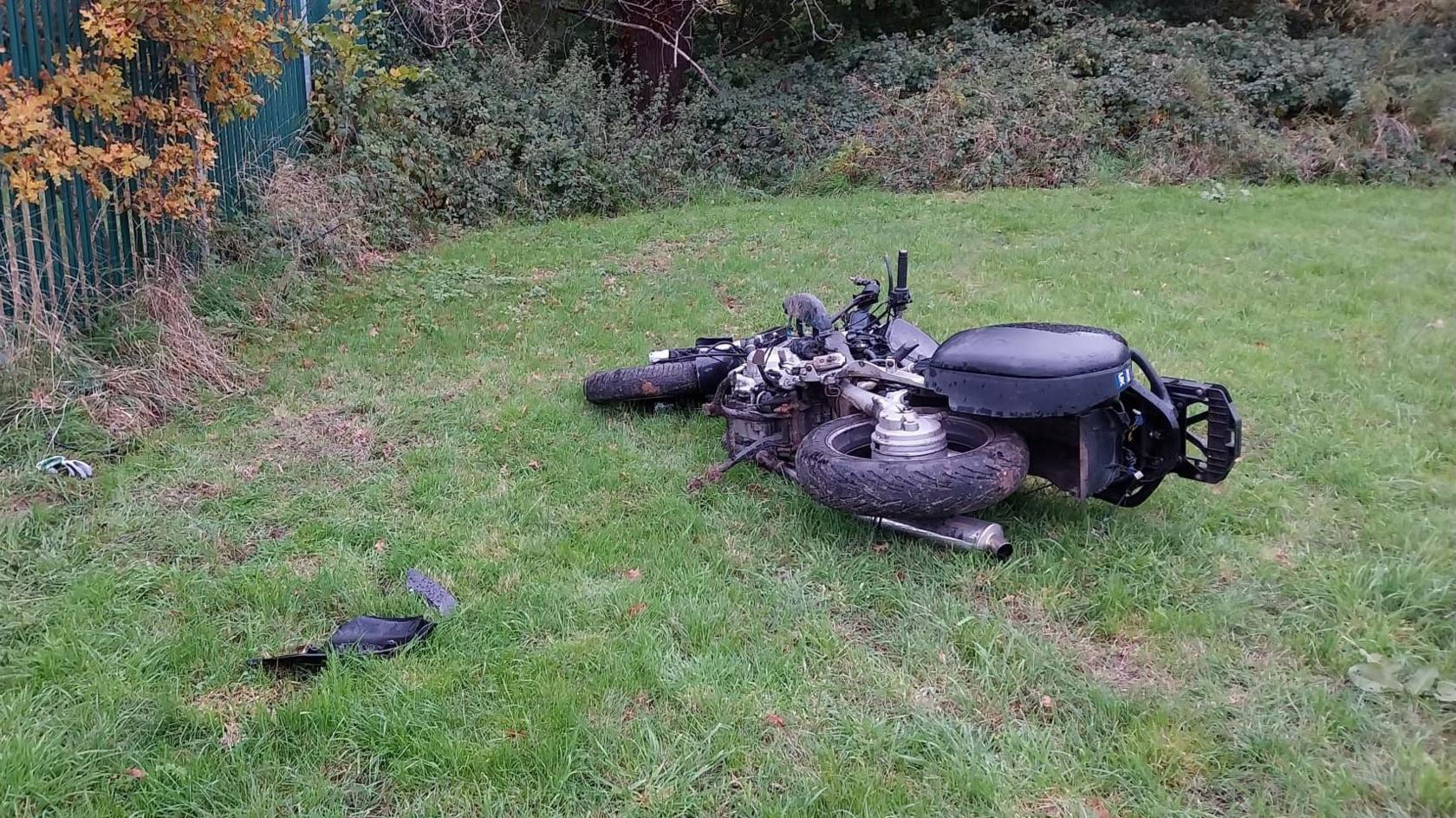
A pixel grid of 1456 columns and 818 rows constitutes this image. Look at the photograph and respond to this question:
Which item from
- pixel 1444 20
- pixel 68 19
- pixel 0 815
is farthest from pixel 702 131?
pixel 0 815

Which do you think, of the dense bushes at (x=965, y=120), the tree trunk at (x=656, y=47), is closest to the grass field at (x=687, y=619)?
the dense bushes at (x=965, y=120)

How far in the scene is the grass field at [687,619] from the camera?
2361mm

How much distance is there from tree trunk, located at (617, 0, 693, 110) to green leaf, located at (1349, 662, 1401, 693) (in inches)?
457

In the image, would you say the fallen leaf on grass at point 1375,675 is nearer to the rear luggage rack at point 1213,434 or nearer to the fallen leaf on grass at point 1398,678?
the fallen leaf on grass at point 1398,678

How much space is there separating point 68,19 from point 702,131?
29.0ft

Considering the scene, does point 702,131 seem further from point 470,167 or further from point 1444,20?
point 1444,20

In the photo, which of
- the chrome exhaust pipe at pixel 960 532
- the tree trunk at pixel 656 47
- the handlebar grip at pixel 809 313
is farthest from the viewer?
the tree trunk at pixel 656 47

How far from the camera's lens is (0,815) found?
2217 mm

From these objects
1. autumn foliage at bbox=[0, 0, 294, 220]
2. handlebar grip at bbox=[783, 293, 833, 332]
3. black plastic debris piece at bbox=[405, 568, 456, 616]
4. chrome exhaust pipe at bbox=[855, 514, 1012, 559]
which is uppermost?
autumn foliage at bbox=[0, 0, 294, 220]

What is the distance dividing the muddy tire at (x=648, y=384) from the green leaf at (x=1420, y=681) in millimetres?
3003

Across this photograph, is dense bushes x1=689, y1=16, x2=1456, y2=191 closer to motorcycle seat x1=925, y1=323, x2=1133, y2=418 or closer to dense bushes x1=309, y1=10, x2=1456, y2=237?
dense bushes x1=309, y1=10, x2=1456, y2=237

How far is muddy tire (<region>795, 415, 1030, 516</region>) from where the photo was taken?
10.3 ft

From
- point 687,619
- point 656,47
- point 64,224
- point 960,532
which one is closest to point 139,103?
point 64,224

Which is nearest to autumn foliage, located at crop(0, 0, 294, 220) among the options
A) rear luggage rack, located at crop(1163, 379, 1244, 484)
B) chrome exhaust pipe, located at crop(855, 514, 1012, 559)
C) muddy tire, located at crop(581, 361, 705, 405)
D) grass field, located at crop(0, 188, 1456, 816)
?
grass field, located at crop(0, 188, 1456, 816)
